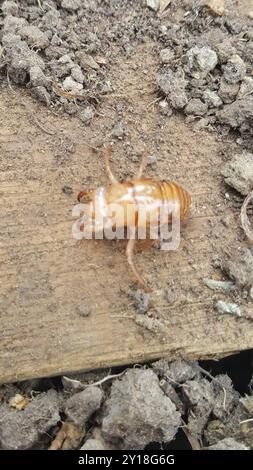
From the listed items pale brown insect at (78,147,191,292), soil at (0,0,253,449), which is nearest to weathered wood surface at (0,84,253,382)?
soil at (0,0,253,449)

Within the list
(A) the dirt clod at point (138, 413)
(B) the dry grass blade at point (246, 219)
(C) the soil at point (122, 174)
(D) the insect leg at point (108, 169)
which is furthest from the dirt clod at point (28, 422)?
(B) the dry grass blade at point (246, 219)

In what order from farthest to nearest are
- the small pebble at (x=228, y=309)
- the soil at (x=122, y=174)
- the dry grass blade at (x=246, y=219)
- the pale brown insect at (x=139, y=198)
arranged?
the dry grass blade at (x=246, y=219), the pale brown insect at (x=139, y=198), the small pebble at (x=228, y=309), the soil at (x=122, y=174)

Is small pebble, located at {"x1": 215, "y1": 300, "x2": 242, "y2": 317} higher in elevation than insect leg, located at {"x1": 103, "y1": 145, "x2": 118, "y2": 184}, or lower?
lower

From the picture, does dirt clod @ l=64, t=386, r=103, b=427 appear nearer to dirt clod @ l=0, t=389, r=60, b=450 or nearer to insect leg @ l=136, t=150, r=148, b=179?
dirt clod @ l=0, t=389, r=60, b=450

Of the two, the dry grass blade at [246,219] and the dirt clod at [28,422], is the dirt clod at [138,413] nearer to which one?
the dirt clod at [28,422]

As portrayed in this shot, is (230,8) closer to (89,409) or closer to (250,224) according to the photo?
(250,224)

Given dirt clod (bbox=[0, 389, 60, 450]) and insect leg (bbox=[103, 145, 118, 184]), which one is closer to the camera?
dirt clod (bbox=[0, 389, 60, 450])

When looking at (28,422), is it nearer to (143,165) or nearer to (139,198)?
(139,198)
